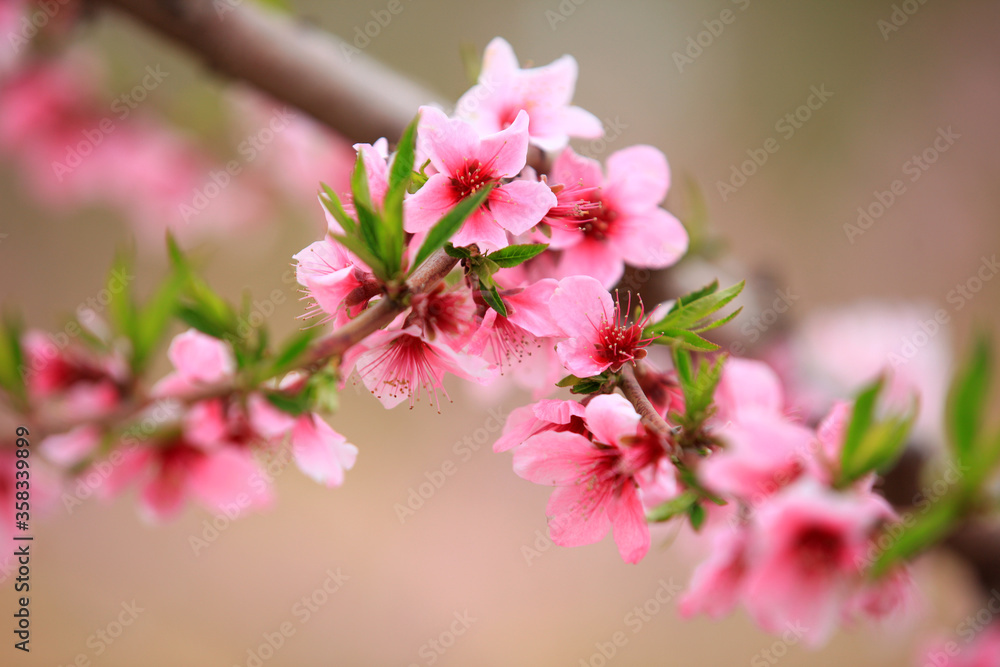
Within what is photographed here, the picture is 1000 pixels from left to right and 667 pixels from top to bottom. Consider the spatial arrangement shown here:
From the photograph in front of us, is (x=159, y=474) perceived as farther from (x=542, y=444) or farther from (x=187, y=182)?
(x=187, y=182)

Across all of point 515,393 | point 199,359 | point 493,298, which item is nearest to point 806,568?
point 493,298

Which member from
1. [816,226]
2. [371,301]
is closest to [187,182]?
[371,301]

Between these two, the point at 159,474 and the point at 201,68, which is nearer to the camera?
the point at 159,474

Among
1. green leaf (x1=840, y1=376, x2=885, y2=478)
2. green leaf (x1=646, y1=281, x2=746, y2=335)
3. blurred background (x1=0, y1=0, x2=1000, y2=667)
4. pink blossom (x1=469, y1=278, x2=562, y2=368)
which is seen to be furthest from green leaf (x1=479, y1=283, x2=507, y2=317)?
blurred background (x1=0, y1=0, x2=1000, y2=667)

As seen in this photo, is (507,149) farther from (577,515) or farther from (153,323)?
(153,323)

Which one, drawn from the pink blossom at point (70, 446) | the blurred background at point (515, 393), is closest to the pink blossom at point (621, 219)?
the pink blossom at point (70, 446)

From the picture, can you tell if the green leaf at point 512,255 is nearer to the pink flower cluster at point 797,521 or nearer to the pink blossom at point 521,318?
the pink blossom at point 521,318
